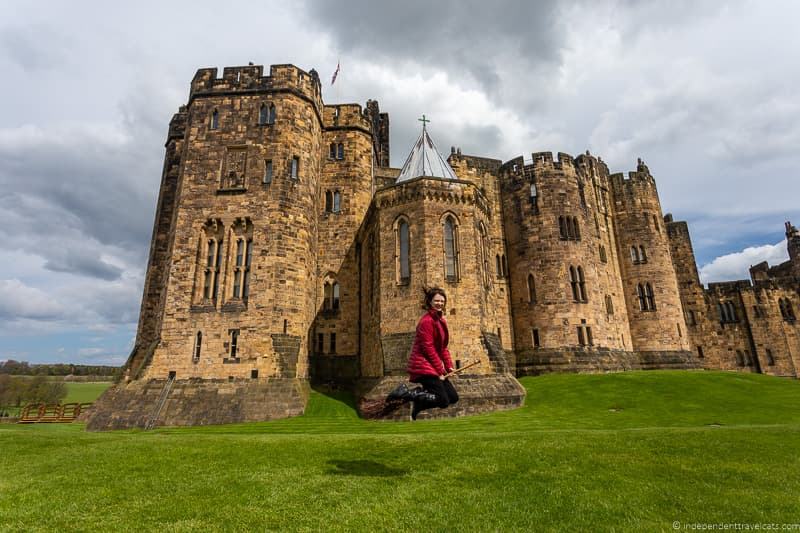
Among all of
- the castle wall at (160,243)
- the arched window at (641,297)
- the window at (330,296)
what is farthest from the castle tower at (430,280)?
the arched window at (641,297)

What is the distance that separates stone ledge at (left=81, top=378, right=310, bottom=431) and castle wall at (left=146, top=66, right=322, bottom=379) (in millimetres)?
700

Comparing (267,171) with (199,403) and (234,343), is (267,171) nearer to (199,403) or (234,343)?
(234,343)

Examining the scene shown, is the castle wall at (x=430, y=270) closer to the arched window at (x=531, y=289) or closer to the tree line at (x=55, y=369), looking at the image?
the arched window at (x=531, y=289)

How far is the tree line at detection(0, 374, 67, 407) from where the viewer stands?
214ft

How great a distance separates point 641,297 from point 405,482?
37323 mm

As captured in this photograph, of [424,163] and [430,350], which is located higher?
[424,163]

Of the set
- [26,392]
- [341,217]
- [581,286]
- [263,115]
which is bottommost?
[26,392]

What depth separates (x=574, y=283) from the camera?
108 feet

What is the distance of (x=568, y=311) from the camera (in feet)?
105

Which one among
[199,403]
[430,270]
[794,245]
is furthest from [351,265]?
[794,245]

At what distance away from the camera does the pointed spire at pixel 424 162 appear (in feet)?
92.5

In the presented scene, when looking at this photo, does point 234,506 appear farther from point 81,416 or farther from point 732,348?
point 732,348

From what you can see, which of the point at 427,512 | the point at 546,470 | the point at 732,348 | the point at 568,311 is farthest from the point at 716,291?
the point at 427,512

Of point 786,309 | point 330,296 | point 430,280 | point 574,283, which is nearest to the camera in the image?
point 430,280
